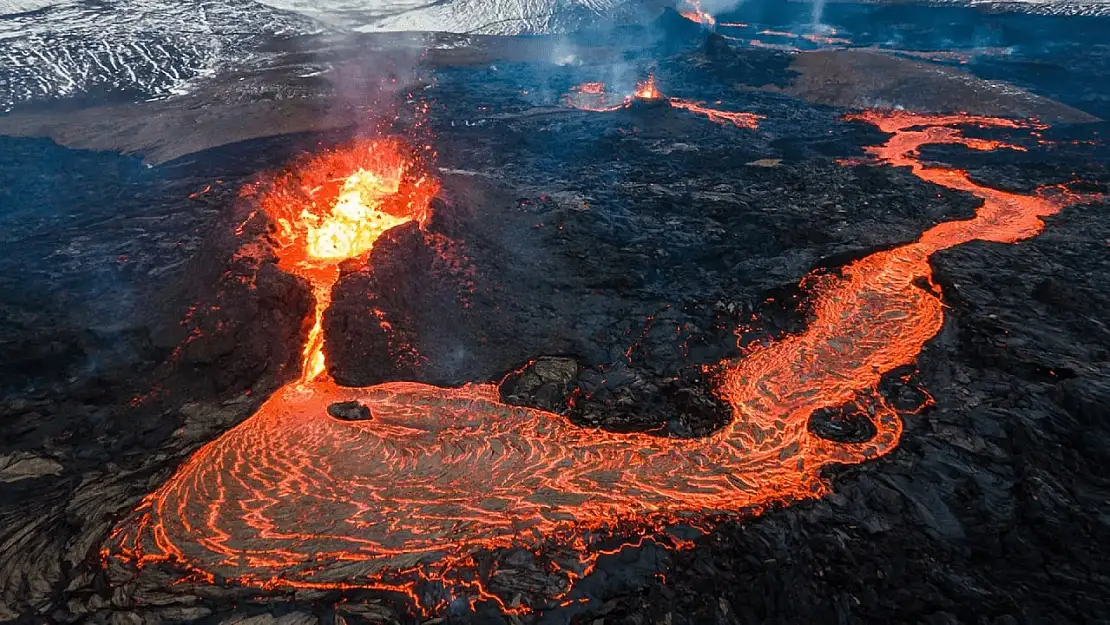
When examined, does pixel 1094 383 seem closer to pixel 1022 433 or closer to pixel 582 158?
pixel 1022 433

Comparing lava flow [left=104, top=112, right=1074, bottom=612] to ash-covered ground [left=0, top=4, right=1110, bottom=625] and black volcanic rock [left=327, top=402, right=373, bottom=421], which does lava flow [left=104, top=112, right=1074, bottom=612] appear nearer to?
black volcanic rock [left=327, top=402, right=373, bottom=421]

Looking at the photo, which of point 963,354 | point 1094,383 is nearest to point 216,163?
point 963,354

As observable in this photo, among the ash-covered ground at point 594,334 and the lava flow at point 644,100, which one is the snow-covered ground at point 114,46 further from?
the lava flow at point 644,100

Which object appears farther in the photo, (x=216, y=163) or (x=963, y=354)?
(x=216, y=163)

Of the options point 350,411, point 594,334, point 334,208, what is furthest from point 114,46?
point 594,334

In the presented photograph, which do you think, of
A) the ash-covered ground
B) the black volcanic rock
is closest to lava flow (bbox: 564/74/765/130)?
the ash-covered ground

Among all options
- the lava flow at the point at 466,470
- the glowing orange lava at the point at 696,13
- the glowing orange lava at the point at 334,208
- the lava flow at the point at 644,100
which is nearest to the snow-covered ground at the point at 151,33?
the glowing orange lava at the point at 334,208
